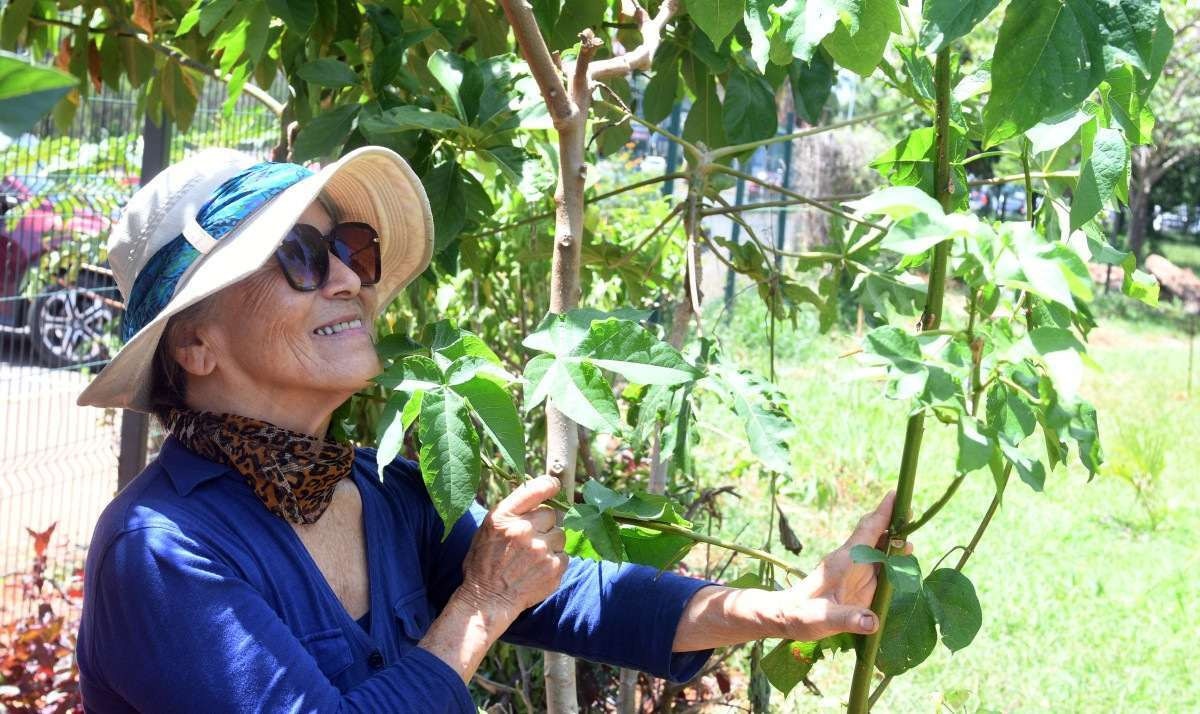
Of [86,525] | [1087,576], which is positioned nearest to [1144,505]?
[1087,576]

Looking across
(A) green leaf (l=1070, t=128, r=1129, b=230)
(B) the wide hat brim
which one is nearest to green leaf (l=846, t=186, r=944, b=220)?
(A) green leaf (l=1070, t=128, r=1129, b=230)

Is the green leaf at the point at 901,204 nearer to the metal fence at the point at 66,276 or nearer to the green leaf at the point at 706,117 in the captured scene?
the green leaf at the point at 706,117

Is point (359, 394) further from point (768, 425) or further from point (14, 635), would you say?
point (14, 635)

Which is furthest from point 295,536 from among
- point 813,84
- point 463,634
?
point 813,84

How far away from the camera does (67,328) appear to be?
477cm

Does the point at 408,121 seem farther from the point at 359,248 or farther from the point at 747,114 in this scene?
the point at 747,114

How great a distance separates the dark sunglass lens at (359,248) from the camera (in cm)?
179

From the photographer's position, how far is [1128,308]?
1630 cm

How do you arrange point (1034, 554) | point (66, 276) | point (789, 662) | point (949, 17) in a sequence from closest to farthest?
point (949, 17) → point (789, 662) → point (66, 276) → point (1034, 554)

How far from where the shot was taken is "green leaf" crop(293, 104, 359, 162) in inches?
Answer: 83.3

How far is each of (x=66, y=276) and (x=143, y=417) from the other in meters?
1.18

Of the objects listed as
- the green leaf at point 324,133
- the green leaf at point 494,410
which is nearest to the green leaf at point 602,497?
the green leaf at point 494,410

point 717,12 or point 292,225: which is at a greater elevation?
point 717,12

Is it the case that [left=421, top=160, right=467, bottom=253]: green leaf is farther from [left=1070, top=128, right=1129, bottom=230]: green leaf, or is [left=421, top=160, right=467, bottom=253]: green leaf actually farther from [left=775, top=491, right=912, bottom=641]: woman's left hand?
Result: [left=1070, top=128, right=1129, bottom=230]: green leaf
